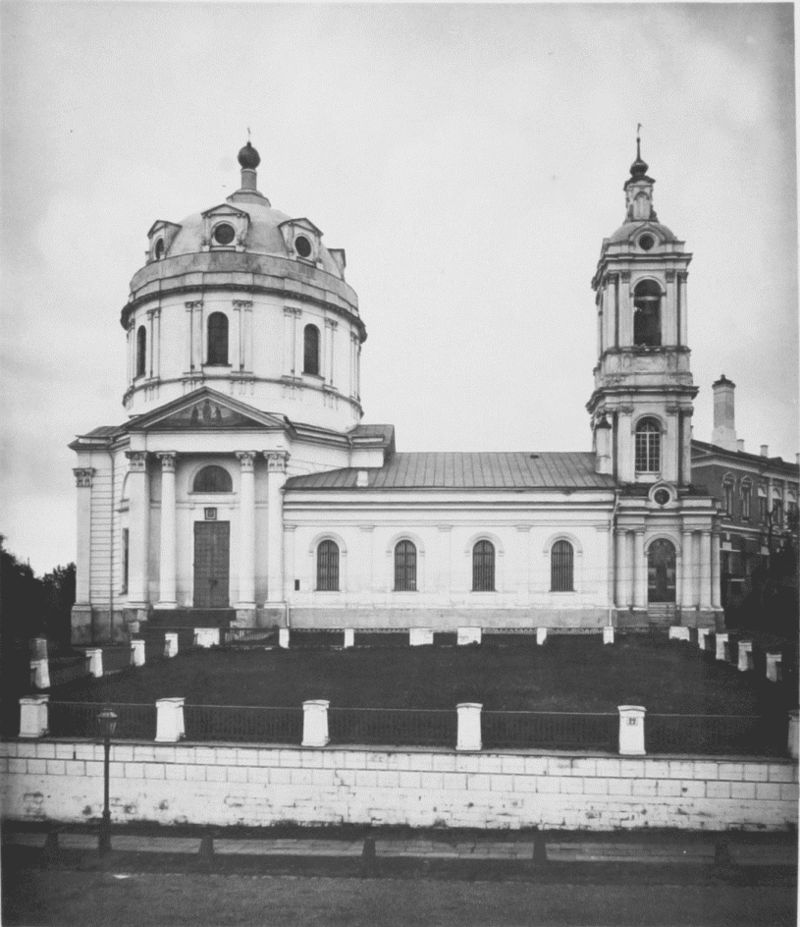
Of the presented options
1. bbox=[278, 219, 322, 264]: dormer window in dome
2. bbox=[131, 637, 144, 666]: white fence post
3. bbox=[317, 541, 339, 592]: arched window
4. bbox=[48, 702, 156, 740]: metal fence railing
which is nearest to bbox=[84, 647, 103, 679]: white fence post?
bbox=[131, 637, 144, 666]: white fence post

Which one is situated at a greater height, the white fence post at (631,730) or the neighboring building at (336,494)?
the neighboring building at (336,494)

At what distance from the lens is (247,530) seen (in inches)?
1282

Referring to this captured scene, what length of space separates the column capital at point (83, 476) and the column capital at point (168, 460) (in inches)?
157

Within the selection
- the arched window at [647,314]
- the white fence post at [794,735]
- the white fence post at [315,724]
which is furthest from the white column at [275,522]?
the white fence post at [794,735]

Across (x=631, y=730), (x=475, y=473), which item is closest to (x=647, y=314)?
(x=475, y=473)

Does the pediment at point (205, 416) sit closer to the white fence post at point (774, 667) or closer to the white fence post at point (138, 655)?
the white fence post at point (138, 655)

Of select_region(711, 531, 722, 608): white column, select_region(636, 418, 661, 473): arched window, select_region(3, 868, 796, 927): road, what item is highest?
select_region(636, 418, 661, 473): arched window

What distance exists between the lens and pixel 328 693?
62.9 ft

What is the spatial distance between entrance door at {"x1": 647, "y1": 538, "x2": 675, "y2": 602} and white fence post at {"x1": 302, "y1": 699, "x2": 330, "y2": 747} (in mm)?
21298

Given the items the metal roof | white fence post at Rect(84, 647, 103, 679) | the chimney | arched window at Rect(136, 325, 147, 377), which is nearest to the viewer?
white fence post at Rect(84, 647, 103, 679)

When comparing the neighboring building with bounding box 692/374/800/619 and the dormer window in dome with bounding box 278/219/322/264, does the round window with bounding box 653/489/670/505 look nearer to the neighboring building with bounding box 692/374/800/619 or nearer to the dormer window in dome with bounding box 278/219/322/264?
the neighboring building with bounding box 692/374/800/619

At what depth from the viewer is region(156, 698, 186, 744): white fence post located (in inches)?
604

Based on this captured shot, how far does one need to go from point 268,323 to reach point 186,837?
2426 centimetres

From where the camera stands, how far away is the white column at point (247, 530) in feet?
106
